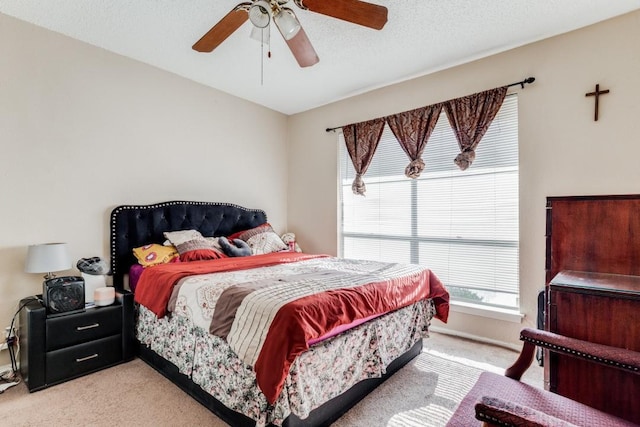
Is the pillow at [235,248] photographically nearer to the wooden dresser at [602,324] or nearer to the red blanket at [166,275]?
the red blanket at [166,275]

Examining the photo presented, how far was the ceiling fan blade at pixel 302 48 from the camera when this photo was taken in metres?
2.09

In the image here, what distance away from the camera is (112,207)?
3.02 metres

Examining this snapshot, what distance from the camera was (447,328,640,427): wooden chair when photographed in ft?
3.10

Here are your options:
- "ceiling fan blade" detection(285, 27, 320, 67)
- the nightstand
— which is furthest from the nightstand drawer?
"ceiling fan blade" detection(285, 27, 320, 67)

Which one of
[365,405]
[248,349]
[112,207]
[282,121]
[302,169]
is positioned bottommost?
[365,405]

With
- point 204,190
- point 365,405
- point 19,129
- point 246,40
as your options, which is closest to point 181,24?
point 246,40

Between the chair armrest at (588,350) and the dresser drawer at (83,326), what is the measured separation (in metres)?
2.91

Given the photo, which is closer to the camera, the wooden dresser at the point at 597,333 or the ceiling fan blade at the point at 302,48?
the wooden dresser at the point at 597,333

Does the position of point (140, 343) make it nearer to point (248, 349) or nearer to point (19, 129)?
point (248, 349)

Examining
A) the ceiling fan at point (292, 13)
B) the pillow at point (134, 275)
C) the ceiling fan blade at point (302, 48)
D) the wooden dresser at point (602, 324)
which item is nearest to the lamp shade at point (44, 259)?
the pillow at point (134, 275)

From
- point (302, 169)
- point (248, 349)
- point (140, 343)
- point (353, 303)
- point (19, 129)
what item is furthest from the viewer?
point (302, 169)

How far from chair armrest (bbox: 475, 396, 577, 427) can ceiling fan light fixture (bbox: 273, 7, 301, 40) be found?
6.89 ft

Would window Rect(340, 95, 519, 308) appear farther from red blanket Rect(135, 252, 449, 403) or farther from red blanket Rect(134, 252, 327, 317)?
red blanket Rect(134, 252, 327, 317)

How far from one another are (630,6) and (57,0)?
430 cm
